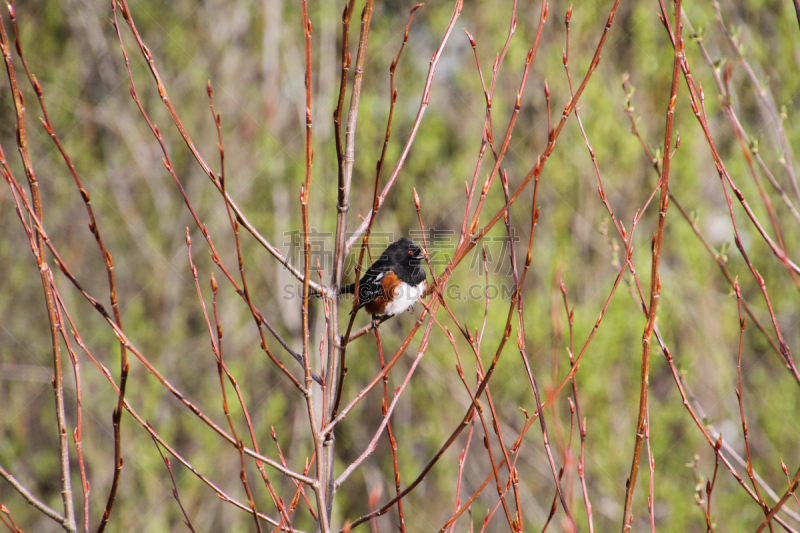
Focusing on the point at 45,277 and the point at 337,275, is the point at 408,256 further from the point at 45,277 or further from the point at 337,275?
the point at 45,277

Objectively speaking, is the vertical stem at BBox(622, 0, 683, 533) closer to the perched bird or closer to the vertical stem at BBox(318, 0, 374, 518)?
the vertical stem at BBox(318, 0, 374, 518)

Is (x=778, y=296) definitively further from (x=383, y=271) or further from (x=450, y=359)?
(x=383, y=271)

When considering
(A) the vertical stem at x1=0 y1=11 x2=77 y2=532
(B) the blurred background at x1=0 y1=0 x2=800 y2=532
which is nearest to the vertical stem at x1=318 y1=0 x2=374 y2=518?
(A) the vertical stem at x1=0 y1=11 x2=77 y2=532

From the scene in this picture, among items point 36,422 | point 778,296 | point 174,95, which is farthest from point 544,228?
point 36,422

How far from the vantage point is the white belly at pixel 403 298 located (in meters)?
2.77

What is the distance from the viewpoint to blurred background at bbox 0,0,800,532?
5.37 m

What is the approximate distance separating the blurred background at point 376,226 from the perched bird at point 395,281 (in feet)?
7.49

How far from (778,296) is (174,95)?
22.2 feet

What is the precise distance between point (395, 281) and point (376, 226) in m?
2.69

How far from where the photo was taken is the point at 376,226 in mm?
5512

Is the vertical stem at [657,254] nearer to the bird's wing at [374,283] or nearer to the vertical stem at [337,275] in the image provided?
the vertical stem at [337,275]

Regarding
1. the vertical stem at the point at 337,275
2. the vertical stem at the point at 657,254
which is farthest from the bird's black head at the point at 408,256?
the vertical stem at the point at 657,254

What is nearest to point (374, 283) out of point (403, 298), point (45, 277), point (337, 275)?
point (403, 298)

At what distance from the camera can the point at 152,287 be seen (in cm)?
573
